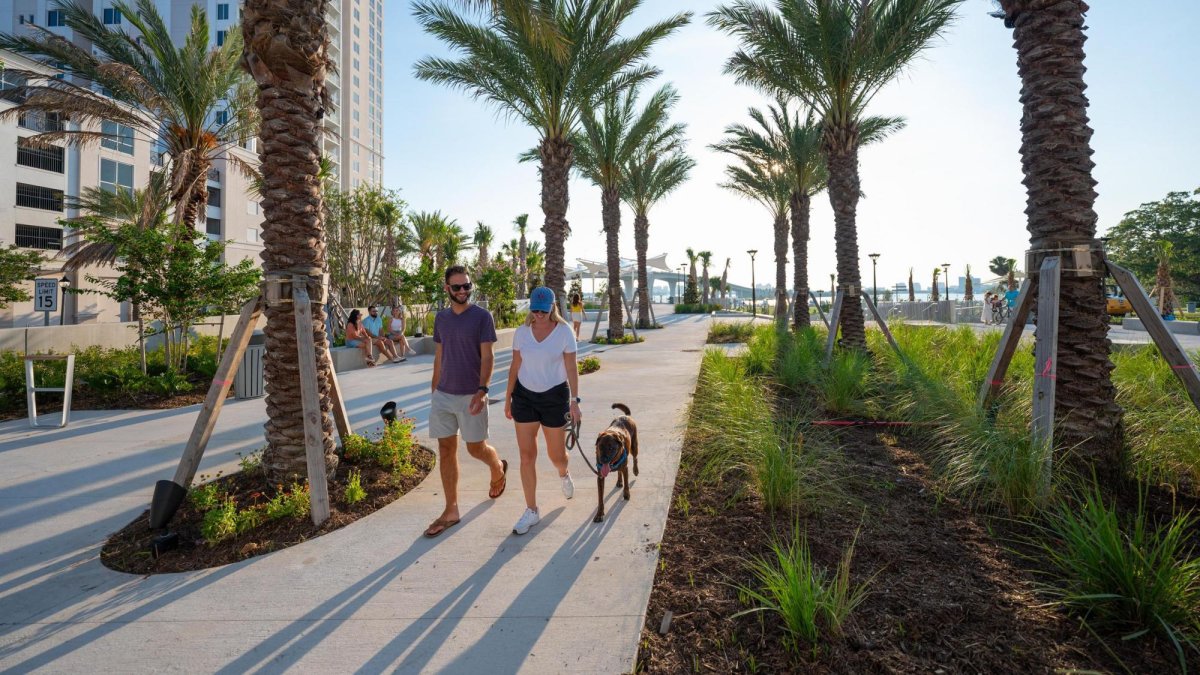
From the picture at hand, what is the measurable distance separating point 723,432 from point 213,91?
15100 millimetres

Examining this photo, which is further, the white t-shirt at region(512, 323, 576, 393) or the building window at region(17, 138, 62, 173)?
→ the building window at region(17, 138, 62, 173)

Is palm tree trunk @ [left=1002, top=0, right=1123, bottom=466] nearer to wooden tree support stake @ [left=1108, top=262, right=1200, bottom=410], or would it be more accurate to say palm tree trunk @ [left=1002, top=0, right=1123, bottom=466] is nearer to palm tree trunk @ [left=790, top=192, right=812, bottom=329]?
wooden tree support stake @ [left=1108, top=262, right=1200, bottom=410]

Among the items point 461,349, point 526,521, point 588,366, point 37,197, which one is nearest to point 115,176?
point 37,197

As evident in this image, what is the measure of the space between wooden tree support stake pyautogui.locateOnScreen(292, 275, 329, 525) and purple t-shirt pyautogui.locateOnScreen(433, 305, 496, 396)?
2.96 ft

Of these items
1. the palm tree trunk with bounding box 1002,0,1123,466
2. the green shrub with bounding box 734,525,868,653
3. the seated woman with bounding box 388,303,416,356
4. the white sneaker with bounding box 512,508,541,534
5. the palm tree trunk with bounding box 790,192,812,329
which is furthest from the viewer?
the palm tree trunk with bounding box 790,192,812,329

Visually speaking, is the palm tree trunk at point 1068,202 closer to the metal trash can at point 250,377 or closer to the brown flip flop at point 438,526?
the brown flip flop at point 438,526

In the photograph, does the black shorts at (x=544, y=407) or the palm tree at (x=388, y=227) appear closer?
the black shorts at (x=544, y=407)

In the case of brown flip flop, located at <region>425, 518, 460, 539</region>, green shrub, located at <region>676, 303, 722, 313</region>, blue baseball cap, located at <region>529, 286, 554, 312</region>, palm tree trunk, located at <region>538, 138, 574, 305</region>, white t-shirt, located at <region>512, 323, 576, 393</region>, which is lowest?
brown flip flop, located at <region>425, 518, 460, 539</region>

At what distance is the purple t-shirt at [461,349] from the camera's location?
4.12m

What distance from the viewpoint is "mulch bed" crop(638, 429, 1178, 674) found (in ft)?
7.92

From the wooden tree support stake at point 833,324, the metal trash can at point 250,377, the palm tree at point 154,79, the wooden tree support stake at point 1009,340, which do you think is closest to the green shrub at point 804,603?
the wooden tree support stake at point 1009,340

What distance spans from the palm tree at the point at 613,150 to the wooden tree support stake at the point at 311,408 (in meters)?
15.3

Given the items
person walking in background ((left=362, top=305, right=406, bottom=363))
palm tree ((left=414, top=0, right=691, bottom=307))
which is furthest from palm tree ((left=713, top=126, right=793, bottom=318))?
person walking in background ((left=362, top=305, right=406, bottom=363))

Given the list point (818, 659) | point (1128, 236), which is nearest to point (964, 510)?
point (818, 659)
